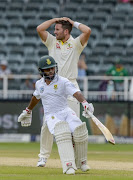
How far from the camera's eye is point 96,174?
296 inches

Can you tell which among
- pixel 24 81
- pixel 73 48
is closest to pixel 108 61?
pixel 24 81

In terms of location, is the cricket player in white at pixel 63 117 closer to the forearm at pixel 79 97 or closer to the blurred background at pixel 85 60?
the forearm at pixel 79 97

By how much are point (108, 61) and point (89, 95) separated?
5.73 metres

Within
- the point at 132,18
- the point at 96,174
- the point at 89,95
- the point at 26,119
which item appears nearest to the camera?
the point at 96,174

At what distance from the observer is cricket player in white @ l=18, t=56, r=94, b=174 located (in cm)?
754

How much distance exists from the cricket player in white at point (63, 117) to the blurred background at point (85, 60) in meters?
8.71

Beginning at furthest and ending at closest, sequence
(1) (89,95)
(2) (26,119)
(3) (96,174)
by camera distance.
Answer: (1) (89,95), (2) (26,119), (3) (96,174)

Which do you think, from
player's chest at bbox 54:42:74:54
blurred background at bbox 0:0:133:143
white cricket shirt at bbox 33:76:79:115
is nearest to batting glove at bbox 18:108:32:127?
white cricket shirt at bbox 33:76:79:115

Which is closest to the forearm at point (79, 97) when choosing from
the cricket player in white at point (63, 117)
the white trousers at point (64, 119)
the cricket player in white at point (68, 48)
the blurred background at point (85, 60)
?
the cricket player in white at point (63, 117)

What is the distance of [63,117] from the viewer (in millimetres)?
7973

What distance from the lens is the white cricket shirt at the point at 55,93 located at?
26.2ft

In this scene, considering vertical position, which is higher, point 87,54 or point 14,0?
point 14,0

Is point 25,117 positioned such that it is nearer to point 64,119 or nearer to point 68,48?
point 64,119

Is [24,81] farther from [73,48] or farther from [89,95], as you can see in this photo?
[73,48]
